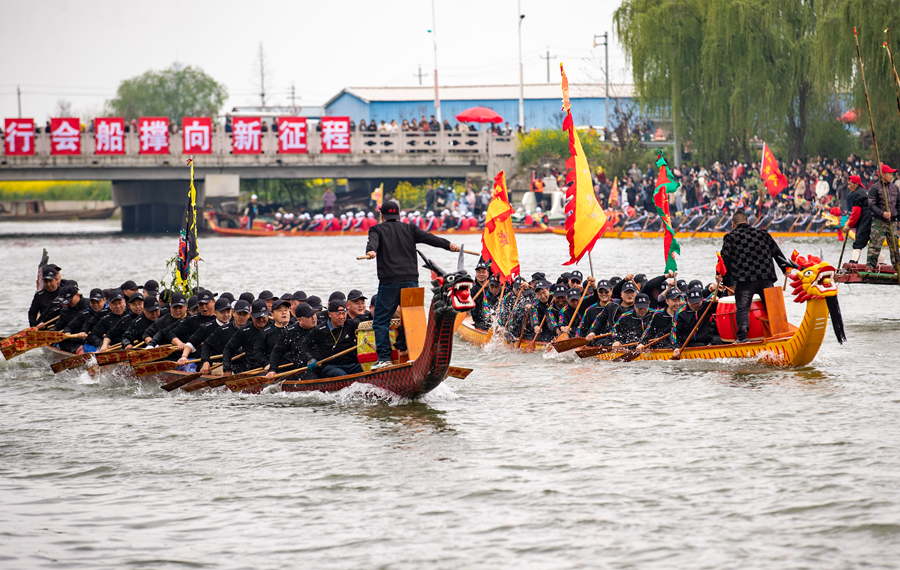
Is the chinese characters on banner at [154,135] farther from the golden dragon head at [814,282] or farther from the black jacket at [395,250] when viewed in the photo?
the golden dragon head at [814,282]

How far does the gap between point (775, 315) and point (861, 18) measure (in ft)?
69.8

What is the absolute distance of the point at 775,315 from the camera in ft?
42.6

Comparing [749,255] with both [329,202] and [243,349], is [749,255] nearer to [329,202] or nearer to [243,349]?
[243,349]

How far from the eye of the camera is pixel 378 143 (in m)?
46.5

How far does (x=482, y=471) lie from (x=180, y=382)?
5538mm

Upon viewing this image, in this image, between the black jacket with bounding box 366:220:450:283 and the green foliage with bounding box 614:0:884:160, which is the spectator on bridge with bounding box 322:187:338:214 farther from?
the black jacket with bounding box 366:220:450:283

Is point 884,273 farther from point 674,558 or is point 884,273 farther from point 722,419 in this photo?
point 674,558

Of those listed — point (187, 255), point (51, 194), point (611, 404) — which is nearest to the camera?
point (611, 404)

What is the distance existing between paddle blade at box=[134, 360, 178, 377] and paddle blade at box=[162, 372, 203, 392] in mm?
248

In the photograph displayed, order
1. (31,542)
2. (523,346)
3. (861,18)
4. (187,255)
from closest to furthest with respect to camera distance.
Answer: (31,542) → (523,346) → (187,255) → (861,18)

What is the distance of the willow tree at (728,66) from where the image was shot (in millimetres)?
36094

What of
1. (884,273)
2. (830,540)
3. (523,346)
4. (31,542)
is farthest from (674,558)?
(884,273)

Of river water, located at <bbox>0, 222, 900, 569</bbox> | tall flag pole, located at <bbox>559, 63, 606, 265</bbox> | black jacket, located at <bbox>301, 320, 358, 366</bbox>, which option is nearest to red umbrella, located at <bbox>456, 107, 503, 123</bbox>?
tall flag pole, located at <bbox>559, 63, 606, 265</bbox>

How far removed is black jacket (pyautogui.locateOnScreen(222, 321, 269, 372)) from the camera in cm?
1277
